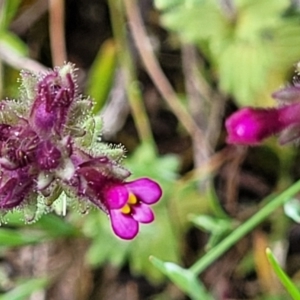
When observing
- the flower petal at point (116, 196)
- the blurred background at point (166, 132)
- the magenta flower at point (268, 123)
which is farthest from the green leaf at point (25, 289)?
the magenta flower at point (268, 123)

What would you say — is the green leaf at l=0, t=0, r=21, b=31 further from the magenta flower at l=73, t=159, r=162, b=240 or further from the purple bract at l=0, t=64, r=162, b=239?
the magenta flower at l=73, t=159, r=162, b=240

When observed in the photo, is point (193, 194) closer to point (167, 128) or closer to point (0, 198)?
point (167, 128)

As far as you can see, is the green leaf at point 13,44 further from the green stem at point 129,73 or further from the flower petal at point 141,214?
the flower petal at point 141,214

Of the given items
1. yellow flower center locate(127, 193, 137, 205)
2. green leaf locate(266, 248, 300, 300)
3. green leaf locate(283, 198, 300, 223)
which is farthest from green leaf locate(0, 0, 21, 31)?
green leaf locate(266, 248, 300, 300)

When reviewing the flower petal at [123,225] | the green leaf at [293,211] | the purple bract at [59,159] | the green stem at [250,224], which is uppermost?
the purple bract at [59,159]

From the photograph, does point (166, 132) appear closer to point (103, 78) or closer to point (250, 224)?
point (103, 78)

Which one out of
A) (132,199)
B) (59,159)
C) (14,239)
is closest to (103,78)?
(14,239)
